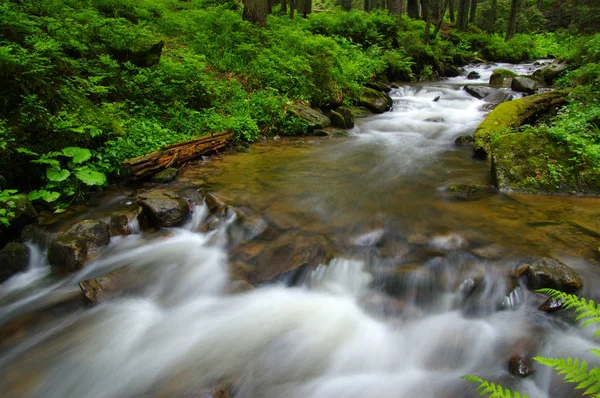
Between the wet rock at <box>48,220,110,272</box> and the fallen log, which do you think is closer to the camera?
the wet rock at <box>48,220,110,272</box>

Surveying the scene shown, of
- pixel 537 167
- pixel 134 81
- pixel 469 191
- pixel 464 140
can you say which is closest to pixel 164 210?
pixel 134 81

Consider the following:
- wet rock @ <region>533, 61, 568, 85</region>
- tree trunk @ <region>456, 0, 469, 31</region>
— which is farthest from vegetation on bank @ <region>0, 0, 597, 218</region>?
tree trunk @ <region>456, 0, 469, 31</region>

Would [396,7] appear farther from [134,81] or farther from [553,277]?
[553,277]

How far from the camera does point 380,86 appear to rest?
485 inches

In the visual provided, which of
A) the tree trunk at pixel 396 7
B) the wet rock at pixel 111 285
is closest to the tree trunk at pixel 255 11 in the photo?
the wet rock at pixel 111 285

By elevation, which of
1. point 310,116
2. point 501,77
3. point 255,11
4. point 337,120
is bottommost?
point 337,120

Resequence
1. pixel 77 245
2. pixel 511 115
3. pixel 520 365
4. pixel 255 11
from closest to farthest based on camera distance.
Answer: pixel 520 365
pixel 77 245
pixel 511 115
pixel 255 11

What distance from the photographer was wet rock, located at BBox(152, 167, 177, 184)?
18.9 ft

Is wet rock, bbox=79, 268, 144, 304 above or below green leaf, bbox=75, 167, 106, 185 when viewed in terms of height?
below

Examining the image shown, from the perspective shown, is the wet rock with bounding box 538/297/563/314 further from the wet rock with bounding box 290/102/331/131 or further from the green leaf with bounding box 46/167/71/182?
the wet rock with bounding box 290/102/331/131

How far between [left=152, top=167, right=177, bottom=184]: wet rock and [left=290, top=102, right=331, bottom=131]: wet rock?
12.9 ft

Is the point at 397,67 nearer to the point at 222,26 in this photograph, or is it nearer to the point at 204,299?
the point at 222,26

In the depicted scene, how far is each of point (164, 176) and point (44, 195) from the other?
170 cm

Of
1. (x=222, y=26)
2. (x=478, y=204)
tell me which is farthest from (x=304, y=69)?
(x=478, y=204)
